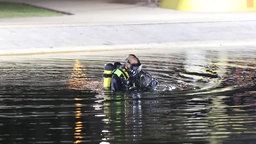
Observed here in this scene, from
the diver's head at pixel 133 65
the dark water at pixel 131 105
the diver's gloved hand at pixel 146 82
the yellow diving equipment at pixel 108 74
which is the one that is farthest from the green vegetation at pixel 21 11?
the diver's head at pixel 133 65

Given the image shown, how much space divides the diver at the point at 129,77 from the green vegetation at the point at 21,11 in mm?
19553

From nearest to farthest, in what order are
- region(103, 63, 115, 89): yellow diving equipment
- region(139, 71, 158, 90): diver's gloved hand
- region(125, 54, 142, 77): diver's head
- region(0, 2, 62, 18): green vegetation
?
region(125, 54, 142, 77): diver's head, region(139, 71, 158, 90): diver's gloved hand, region(103, 63, 115, 89): yellow diving equipment, region(0, 2, 62, 18): green vegetation

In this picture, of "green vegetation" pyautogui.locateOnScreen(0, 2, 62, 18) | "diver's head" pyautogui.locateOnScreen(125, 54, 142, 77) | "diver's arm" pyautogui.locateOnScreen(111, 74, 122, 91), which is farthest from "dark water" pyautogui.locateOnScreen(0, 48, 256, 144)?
"green vegetation" pyautogui.locateOnScreen(0, 2, 62, 18)

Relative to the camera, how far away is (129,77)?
15.6m

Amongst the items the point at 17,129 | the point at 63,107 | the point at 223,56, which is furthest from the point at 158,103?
the point at 223,56

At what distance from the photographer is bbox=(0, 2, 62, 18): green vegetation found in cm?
3569

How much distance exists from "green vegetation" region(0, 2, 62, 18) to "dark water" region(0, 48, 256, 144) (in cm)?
1330

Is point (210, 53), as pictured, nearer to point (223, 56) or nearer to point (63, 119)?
point (223, 56)

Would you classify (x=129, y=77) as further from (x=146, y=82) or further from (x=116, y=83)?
(x=146, y=82)

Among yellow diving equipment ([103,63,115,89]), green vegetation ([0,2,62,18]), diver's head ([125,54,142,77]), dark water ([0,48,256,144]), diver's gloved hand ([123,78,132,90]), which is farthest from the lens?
green vegetation ([0,2,62,18])

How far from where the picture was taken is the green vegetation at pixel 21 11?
3569 cm

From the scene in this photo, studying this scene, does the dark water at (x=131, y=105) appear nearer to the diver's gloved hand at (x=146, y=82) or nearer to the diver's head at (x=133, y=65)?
the diver's gloved hand at (x=146, y=82)

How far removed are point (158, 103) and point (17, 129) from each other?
3.08 metres

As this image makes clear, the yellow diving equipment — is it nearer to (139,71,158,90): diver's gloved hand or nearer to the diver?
the diver
